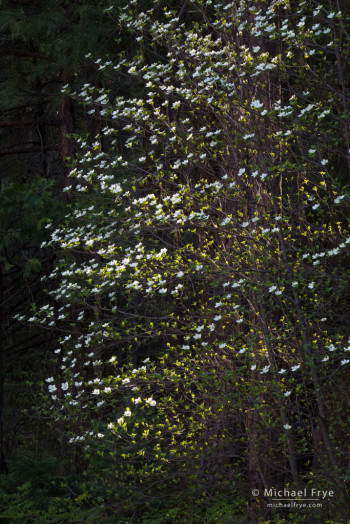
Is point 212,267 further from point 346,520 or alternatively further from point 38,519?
point 38,519

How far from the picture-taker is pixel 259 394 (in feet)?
17.7

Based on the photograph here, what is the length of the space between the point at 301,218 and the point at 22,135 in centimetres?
718

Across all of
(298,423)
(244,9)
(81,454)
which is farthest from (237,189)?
(81,454)

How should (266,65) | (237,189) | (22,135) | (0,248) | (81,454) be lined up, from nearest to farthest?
1. (266,65)
2. (237,189)
3. (0,248)
4. (81,454)
5. (22,135)

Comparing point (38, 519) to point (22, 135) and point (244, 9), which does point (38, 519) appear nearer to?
point (244, 9)

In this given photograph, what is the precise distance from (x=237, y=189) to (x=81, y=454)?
419 centimetres

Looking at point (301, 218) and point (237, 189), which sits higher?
point (237, 189)

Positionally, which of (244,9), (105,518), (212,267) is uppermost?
(244,9)

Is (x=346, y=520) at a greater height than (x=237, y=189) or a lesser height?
lesser

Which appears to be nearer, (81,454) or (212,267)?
(212,267)

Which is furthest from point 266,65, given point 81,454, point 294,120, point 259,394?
point 81,454

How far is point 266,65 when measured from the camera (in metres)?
4.99

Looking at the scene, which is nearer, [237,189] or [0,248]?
[237,189]

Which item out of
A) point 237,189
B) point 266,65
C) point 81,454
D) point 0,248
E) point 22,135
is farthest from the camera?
point 22,135
